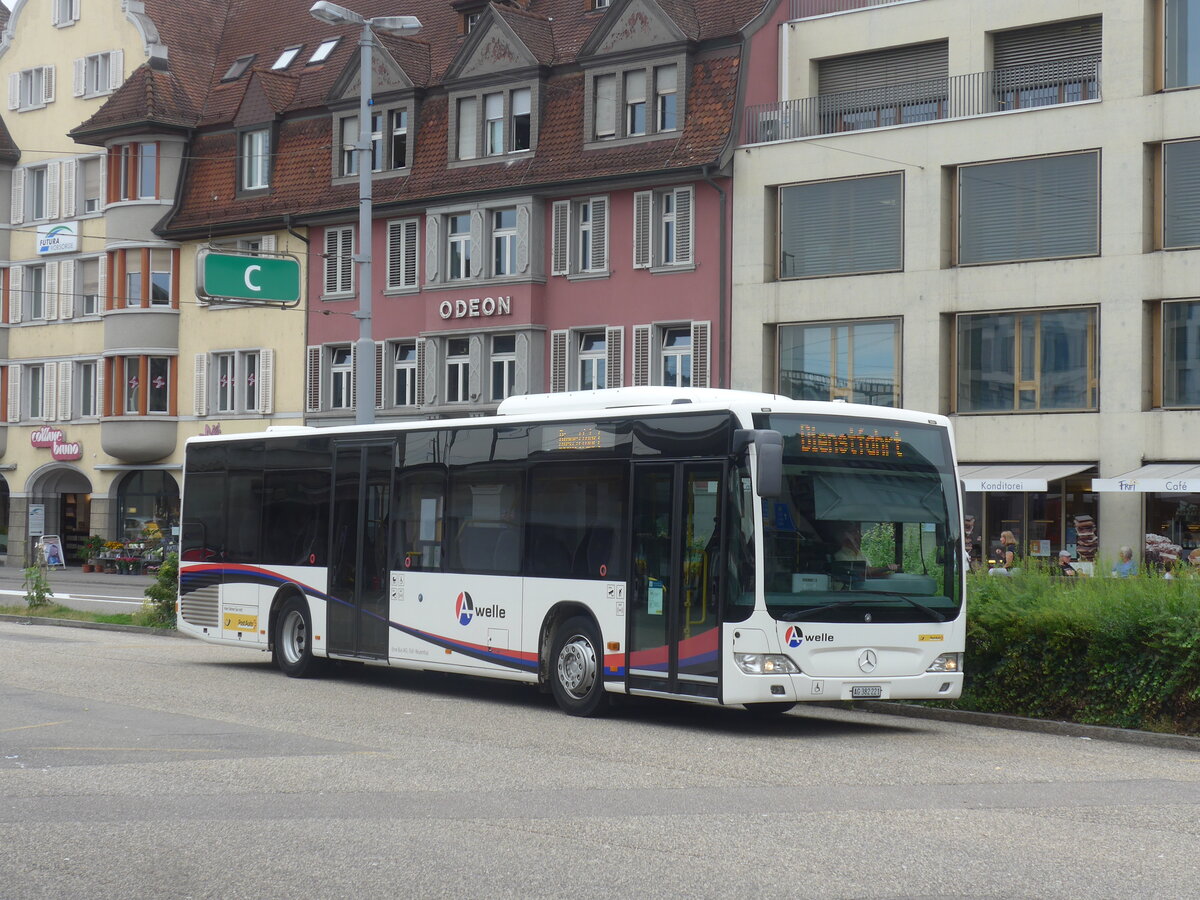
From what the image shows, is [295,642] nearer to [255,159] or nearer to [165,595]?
[165,595]

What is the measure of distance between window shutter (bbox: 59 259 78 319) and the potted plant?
22.1 ft

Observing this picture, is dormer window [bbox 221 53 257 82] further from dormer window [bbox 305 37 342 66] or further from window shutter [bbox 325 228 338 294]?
window shutter [bbox 325 228 338 294]

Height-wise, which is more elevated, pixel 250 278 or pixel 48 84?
pixel 48 84

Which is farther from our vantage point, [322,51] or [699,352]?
[322,51]

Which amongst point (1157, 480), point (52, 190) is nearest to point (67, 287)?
point (52, 190)

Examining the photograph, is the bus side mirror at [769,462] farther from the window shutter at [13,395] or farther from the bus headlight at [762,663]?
the window shutter at [13,395]

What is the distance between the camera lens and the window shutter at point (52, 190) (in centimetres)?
5392

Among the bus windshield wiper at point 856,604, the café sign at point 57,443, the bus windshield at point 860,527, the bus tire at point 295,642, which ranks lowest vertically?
the bus tire at point 295,642

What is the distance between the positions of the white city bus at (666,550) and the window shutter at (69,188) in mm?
36517

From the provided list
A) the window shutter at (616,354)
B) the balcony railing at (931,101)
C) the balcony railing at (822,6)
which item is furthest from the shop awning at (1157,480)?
the balcony railing at (822,6)

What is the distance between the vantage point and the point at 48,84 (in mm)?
55000

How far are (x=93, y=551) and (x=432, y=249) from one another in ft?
52.3

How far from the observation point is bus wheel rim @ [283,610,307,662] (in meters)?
20.7

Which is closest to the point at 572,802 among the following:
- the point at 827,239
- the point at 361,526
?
the point at 361,526
